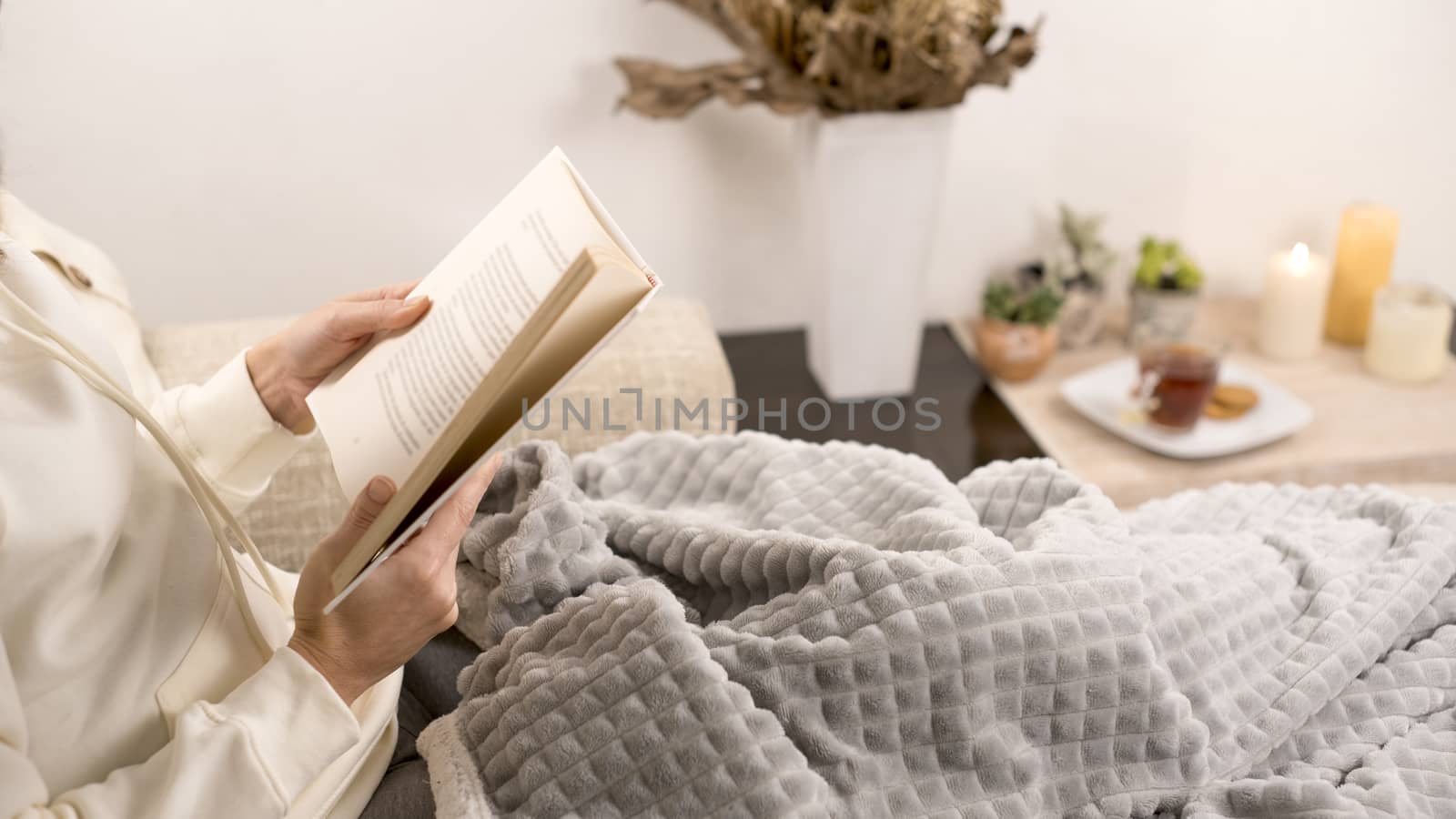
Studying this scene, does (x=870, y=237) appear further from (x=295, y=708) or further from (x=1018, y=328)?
(x=295, y=708)

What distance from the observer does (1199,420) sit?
1.79m

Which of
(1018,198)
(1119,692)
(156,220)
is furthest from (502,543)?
(1018,198)

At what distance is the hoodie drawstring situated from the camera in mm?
702

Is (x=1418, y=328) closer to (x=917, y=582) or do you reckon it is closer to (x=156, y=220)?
(x=917, y=582)

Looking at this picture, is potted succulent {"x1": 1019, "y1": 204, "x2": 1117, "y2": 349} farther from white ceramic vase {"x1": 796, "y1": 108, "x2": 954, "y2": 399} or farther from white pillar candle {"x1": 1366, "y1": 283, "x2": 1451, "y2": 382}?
white pillar candle {"x1": 1366, "y1": 283, "x2": 1451, "y2": 382}

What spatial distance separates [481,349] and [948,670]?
0.37 m

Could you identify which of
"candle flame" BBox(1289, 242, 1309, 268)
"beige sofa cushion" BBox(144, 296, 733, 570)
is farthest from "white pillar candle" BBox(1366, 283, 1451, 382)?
"beige sofa cushion" BBox(144, 296, 733, 570)

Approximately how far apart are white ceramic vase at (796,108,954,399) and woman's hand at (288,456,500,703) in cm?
111

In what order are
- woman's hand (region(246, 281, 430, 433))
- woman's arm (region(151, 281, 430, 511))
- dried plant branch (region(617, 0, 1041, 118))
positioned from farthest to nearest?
dried plant branch (region(617, 0, 1041, 118)) < woman's arm (region(151, 281, 430, 511)) < woman's hand (region(246, 281, 430, 433))

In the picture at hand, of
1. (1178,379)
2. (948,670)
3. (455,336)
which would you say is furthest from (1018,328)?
(455,336)

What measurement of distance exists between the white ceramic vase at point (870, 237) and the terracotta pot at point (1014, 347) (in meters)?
0.12

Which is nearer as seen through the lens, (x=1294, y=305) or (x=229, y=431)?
(x=229, y=431)

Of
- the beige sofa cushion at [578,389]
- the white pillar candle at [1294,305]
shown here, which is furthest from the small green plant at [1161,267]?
the beige sofa cushion at [578,389]

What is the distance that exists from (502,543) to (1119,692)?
1.51 feet
